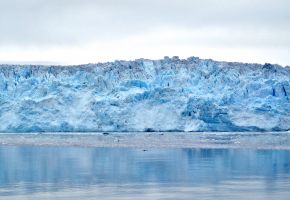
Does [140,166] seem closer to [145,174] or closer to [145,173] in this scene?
[145,173]

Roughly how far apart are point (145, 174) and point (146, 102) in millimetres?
16895

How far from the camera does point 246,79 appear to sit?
3222 cm

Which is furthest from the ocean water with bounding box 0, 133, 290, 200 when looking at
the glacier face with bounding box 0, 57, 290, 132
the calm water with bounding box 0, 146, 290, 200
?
the glacier face with bounding box 0, 57, 290, 132

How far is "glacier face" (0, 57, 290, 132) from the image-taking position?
100ft

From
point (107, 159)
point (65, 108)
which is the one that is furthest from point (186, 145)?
point (65, 108)

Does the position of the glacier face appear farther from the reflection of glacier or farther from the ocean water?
the reflection of glacier

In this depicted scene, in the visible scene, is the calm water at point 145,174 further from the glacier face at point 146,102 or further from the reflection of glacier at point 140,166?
the glacier face at point 146,102

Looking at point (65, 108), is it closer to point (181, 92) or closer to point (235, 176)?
point (181, 92)

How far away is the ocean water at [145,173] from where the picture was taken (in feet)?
36.3

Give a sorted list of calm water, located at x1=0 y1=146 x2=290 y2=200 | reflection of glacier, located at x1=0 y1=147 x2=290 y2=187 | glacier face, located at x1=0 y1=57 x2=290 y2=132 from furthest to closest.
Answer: glacier face, located at x1=0 y1=57 x2=290 y2=132, reflection of glacier, located at x1=0 y1=147 x2=290 y2=187, calm water, located at x1=0 y1=146 x2=290 y2=200

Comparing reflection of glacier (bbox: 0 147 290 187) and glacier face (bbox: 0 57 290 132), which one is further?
glacier face (bbox: 0 57 290 132)

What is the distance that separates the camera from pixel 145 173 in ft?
47.1

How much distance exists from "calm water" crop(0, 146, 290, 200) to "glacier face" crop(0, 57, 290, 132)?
9143 mm

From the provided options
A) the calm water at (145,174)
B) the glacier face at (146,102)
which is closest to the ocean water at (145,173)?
the calm water at (145,174)
